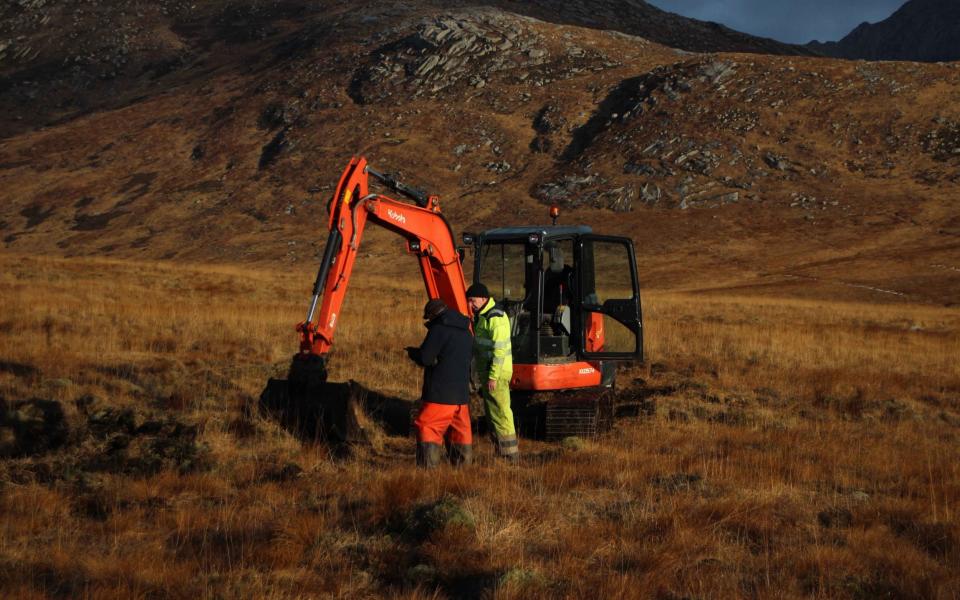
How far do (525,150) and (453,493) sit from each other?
69.6 m

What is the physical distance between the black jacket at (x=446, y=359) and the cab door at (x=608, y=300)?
324 cm

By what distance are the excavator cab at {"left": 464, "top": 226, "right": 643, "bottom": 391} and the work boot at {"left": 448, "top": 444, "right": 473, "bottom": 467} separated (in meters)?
2.55

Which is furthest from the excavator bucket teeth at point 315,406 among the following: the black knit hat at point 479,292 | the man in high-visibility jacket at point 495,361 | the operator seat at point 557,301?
the operator seat at point 557,301

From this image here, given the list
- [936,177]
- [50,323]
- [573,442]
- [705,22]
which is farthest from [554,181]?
[705,22]

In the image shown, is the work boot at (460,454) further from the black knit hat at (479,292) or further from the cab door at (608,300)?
the cab door at (608,300)

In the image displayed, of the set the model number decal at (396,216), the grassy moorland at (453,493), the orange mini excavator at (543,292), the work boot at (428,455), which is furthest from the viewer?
the orange mini excavator at (543,292)

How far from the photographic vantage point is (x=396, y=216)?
31.9ft

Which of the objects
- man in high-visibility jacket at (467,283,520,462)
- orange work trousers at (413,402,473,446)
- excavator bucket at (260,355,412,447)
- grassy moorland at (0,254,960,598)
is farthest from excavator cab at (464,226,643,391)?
orange work trousers at (413,402,473,446)

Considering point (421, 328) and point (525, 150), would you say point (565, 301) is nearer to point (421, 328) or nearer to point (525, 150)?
point (421, 328)

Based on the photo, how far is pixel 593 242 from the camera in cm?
1116

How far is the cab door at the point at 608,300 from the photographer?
10953mm

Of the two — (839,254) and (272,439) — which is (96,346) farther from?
(839,254)

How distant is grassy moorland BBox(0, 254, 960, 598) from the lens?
4.95m

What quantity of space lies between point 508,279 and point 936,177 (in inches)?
2354
